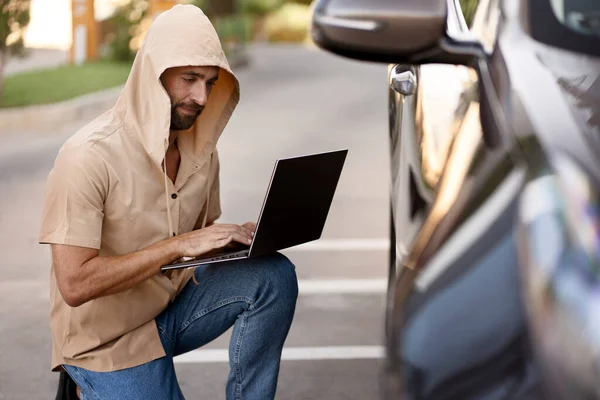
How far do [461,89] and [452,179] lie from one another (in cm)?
57

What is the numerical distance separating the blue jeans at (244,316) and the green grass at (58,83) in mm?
9422

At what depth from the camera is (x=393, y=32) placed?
88.2 inches

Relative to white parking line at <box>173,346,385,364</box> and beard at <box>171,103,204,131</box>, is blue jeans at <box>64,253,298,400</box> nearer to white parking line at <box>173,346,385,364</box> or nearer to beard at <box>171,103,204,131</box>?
beard at <box>171,103,204,131</box>

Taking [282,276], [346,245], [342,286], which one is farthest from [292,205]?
[346,245]

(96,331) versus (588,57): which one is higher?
(588,57)

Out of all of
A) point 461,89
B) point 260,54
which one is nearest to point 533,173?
point 461,89

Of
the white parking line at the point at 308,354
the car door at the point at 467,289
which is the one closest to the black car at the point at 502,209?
the car door at the point at 467,289

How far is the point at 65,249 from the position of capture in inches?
122


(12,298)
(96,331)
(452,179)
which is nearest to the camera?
(452,179)

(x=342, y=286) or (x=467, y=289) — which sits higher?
(x=467, y=289)

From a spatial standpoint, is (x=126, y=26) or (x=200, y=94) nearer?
(x=200, y=94)

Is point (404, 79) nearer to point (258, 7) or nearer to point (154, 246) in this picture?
point (154, 246)

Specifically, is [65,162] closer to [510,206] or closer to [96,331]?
[96,331]

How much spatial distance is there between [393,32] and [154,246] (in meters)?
1.22
